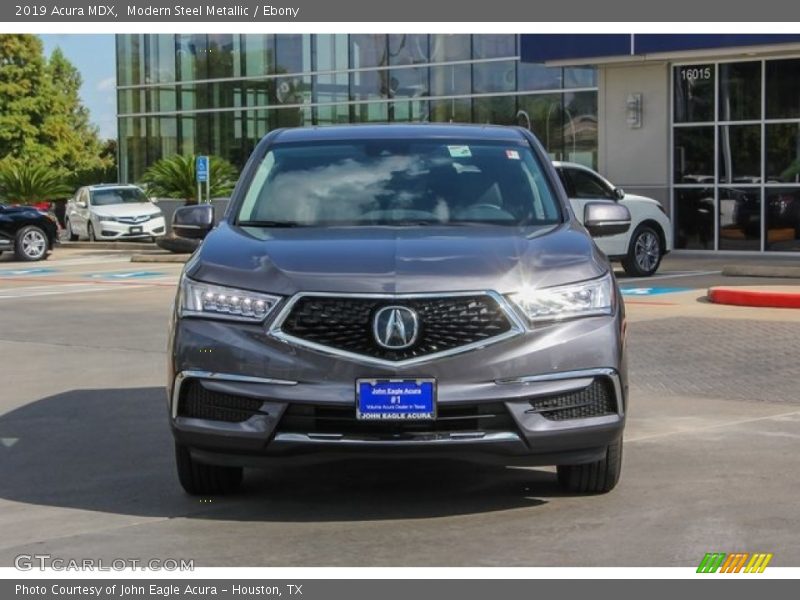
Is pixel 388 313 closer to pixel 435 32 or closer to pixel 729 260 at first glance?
pixel 729 260

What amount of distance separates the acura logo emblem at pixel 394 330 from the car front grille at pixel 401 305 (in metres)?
0.02

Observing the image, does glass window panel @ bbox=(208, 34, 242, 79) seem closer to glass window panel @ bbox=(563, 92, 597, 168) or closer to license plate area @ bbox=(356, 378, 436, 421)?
glass window panel @ bbox=(563, 92, 597, 168)

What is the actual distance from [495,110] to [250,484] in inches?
1257

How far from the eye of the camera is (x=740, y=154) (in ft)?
86.2

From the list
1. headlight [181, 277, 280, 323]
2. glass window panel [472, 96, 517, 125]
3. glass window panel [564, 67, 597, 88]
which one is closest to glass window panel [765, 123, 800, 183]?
glass window panel [564, 67, 597, 88]

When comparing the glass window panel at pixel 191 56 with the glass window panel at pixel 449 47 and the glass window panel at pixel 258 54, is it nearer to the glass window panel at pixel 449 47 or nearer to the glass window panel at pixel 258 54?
the glass window panel at pixel 258 54

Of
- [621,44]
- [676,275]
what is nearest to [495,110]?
[621,44]

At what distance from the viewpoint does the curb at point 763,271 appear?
2039cm

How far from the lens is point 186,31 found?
151 ft

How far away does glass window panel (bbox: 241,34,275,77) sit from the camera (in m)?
44.2

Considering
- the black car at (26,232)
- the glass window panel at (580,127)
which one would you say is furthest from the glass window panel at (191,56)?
the black car at (26,232)

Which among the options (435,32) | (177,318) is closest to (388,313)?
(177,318)

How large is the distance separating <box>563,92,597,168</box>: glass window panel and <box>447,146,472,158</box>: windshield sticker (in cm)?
2811

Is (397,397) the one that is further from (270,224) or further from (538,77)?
(538,77)
